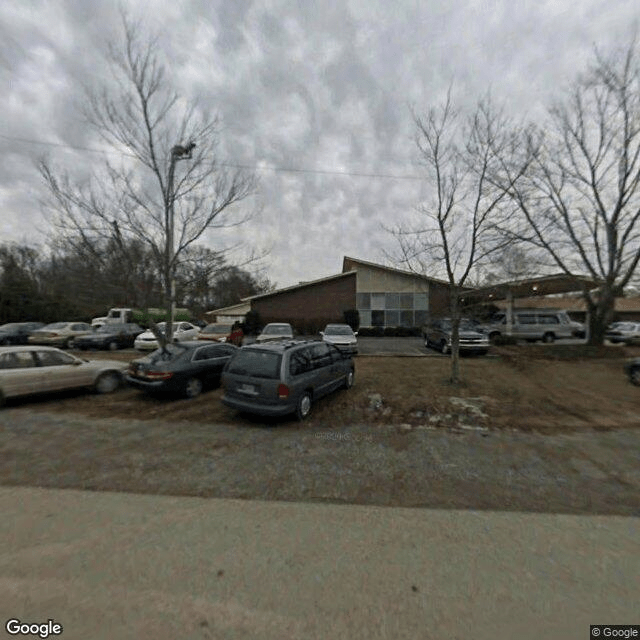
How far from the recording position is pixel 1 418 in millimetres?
6555

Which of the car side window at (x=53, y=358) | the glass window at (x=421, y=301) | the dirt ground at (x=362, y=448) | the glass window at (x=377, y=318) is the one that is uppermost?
the glass window at (x=421, y=301)

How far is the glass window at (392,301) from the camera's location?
26.7 metres

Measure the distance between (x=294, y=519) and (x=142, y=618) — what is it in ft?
4.72

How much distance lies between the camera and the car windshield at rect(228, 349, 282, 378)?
6211mm

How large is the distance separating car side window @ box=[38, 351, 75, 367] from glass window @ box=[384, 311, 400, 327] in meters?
21.8

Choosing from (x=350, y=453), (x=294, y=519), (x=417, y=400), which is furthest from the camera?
(x=417, y=400)

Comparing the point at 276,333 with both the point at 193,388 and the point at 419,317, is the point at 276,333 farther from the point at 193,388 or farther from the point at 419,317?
the point at 419,317

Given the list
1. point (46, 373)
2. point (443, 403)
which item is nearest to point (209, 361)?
point (46, 373)

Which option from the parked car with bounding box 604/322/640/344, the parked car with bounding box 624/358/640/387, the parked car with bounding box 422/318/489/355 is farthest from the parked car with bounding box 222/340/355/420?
the parked car with bounding box 604/322/640/344

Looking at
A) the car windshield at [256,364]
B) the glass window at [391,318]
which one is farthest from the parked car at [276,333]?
the glass window at [391,318]

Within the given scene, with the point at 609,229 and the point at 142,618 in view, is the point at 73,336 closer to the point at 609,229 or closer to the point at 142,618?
the point at 142,618

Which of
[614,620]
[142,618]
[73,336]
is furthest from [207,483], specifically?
[73,336]

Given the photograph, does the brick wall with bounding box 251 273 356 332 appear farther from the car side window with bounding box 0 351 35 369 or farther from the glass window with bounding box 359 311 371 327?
the car side window with bounding box 0 351 35 369

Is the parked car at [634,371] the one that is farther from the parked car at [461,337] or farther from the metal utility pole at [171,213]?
the metal utility pole at [171,213]
